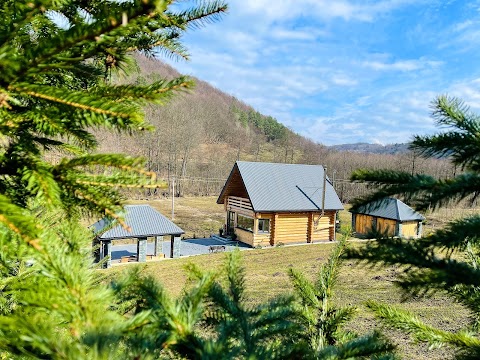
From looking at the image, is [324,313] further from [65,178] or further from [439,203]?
[65,178]

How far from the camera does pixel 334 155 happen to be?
241ft

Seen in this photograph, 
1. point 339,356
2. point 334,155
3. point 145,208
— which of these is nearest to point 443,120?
point 339,356

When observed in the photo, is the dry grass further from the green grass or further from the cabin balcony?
the green grass

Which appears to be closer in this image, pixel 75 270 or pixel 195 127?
pixel 75 270

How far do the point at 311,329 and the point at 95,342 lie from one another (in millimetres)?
Result: 1751

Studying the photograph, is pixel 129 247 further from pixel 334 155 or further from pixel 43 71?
pixel 334 155

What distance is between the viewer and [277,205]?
2609cm

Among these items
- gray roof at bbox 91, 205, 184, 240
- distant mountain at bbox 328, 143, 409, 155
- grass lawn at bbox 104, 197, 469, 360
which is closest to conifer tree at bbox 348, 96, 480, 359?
distant mountain at bbox 328, 143, 409, 155

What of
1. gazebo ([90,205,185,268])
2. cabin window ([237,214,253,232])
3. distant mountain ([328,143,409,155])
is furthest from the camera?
cabin window ([237,214,253,232])

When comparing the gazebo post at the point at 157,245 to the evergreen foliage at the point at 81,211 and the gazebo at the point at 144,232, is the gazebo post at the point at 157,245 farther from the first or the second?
the evergreen foliage at the point at 81,211

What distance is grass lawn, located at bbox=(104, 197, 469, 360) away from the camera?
859cm

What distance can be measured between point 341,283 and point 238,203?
13.7m

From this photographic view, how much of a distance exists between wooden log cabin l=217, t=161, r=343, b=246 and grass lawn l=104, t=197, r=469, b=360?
200 centimetres

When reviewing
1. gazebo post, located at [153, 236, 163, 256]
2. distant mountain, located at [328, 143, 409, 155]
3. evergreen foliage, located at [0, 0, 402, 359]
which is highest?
distant mountain, located at [328, 143, 409, 155]
